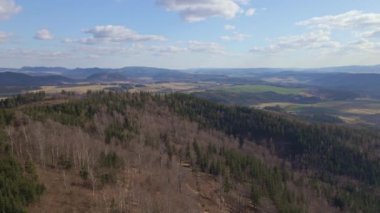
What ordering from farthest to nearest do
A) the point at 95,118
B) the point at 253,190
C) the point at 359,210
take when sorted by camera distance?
the point at 95,118
the point at 359,210
the point at 253,190

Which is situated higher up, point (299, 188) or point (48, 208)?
point (48, 208)

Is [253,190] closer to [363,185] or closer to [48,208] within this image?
[48,208]

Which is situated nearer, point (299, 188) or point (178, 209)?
point (178, 209)

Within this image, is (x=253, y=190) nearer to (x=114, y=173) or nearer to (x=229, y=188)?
(x=229, y=188)

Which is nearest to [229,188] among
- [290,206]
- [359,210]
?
[290,206]

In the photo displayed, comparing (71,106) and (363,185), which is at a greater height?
(71,106)

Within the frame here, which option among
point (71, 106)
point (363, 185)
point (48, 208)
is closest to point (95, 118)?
point (71, 106)

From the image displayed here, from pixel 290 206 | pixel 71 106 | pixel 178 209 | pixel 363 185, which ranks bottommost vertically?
pixel 363 185

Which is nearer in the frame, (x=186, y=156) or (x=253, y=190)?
(x=253, y=190)

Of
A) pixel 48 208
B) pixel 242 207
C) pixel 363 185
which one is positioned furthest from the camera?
pixel 363 185
